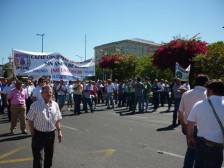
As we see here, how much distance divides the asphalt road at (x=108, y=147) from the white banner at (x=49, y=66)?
11.7 ft

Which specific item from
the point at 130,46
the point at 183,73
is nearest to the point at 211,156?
the point at 183,73

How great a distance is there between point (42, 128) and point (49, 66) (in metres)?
10.7

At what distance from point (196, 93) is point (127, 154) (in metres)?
2.57

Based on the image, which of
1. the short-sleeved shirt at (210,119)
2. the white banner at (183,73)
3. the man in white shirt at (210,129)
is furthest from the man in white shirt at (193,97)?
the white banner at (183,73)

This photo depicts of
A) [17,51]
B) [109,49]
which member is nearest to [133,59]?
[17,51]

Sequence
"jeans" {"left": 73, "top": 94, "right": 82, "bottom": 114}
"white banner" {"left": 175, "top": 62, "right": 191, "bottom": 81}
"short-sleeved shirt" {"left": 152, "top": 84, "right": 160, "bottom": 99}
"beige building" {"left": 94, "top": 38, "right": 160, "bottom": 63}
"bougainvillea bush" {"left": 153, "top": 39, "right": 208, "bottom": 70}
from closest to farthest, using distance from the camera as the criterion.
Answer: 1. "jeans" {"left": 73, "top": 94, "right": 82, "bottom": 114}
2. "white banner" {"left": 175, "top": 62, "right": 191, "bottom": 81}
3. "short-sleeved shirt" {"left": 152, "top": 84, "right": 160, "bottom": 99}
4. "bougainvillea bush" {"left": 153, "top": 39, "right": 208, "bottom": 70}
5. "beige building" {"left": 94, "top": 38, "right": 160, "bottom": 63}

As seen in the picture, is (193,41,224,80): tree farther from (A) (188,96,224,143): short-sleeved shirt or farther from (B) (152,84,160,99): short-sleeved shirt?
(A) (188,96,224,143): short-sleeved shirt

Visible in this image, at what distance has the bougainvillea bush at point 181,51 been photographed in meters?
25.1

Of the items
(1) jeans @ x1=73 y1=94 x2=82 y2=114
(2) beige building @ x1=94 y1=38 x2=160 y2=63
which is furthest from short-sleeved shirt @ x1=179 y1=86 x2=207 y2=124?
(2) beige building @ x1=94 y1=38 x2=160 y2=63

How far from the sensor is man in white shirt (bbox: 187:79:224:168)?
3838 millimetres

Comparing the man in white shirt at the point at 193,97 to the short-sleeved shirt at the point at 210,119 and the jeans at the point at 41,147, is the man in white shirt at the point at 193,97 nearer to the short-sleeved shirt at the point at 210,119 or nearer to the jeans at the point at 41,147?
the short-sleeved shirt at the point at 210,119

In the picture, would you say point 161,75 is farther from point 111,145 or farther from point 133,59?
point 111,145

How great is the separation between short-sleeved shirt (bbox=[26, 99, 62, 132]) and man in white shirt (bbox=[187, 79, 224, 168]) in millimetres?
2499

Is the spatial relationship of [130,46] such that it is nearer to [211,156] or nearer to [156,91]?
[156,91]
